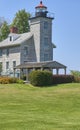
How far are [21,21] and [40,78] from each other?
107ft

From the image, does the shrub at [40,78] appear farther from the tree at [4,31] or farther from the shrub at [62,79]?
the tree at [4,31]

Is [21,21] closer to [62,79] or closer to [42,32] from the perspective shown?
[42,32]

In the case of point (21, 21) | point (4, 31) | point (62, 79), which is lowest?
point (62, 79)

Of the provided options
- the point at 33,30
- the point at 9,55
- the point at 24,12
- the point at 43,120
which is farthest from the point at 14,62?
the point at 43,120

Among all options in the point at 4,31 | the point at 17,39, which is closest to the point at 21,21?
the point at 4,31

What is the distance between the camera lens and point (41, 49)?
207 feet

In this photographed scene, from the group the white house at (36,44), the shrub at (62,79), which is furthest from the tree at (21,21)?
the shrub at (62,79)

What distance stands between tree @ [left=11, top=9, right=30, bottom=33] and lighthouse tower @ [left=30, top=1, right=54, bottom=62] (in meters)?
8.75

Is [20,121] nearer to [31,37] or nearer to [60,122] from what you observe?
[60,122]

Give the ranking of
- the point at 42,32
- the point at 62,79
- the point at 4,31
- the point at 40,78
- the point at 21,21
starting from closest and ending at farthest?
the point at 40,78 → the point at 62,79 → the point at 42,32 → the point at 21,21 → the point at 4,31

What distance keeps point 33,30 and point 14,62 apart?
6.38 m

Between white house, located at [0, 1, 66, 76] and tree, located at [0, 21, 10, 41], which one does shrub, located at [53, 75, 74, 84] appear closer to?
white house, located at [0, 1, 66, 76]

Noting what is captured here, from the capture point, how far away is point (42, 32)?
62969 mm

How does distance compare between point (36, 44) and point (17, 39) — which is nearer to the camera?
point (36, 44)
